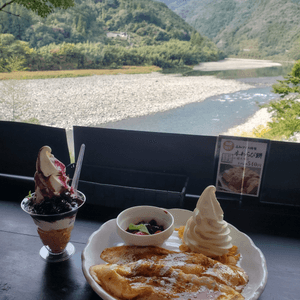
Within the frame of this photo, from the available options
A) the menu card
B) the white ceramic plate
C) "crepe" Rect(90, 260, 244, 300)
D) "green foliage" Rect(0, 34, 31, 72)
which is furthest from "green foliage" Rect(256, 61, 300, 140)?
"green foliage" Rect(0, 34, 31, 72)

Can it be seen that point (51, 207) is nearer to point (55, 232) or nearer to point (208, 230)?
point (55, 232)

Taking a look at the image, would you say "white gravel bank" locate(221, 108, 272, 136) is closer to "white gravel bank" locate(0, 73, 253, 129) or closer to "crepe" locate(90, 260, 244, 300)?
"white gravel bank" locate(0, 73, 253, 129)

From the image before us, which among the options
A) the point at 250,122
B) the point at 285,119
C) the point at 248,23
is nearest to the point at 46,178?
the point at 285,119

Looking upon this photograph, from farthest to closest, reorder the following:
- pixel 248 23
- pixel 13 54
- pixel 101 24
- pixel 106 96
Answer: pixel 106 96, pixel 101 24, pixel 13 54, pixel 248 23

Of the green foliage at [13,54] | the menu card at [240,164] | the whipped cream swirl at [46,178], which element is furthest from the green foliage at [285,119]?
the green foliage at [13,54]

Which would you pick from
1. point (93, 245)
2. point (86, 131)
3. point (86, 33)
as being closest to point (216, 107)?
point (86, 33)
